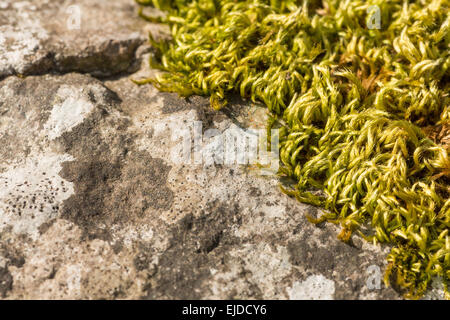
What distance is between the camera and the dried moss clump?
2.44 metres

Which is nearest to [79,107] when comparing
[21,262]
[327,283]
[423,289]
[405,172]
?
[21,262]

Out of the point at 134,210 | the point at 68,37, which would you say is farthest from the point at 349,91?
the point at 68,37

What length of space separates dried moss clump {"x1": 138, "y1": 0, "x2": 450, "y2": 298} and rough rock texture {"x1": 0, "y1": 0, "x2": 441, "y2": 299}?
141 millimetres

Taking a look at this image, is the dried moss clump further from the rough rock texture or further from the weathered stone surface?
the weathered stone surface

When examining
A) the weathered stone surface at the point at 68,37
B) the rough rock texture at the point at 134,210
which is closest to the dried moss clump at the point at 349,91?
the rough rock texture at the point at 134,210

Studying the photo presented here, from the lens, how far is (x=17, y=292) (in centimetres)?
216

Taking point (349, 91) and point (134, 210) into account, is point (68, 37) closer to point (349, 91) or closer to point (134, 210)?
point (134, 210)

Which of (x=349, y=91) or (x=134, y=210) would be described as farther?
(x=349, y=91)

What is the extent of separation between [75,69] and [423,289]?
268 cm

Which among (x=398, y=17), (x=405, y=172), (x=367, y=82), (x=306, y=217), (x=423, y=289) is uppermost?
(x=398, y=17)

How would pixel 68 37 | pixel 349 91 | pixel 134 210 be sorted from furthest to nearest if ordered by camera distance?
pixel 68 37
pixel 349 91
pixel 134 210

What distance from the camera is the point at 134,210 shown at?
2463 millimetres

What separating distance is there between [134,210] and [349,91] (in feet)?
5.11

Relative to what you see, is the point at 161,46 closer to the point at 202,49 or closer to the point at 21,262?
the point at 202,49
